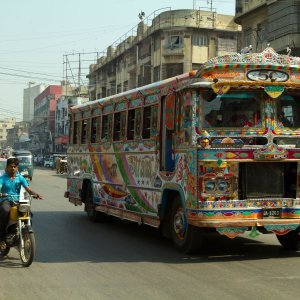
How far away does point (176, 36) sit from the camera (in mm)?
47406

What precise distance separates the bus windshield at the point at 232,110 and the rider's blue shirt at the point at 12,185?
302 centimetres

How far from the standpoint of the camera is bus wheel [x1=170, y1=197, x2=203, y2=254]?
8898 mm

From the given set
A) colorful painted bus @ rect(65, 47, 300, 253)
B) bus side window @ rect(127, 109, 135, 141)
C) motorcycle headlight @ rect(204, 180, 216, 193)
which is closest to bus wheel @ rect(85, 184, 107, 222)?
bus side window @ rect(127, 109, 135, 141)

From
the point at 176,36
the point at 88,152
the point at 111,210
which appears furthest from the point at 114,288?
the point at 176,36

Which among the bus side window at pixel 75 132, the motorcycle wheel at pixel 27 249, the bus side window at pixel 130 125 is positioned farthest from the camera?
the bus side window at pixel 75 132

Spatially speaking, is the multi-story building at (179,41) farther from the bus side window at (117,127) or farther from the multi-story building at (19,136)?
the multi-story building at (19,136)

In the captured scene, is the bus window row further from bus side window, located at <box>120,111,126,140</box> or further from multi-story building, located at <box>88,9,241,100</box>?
multi-story building, located at <box>88,9,241,100</box>

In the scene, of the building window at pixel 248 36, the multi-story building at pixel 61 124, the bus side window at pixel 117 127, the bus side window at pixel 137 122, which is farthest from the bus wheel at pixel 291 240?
the multi-story building at pixel 61 124

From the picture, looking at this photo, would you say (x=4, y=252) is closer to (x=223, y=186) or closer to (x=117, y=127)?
(x=223, y=186)

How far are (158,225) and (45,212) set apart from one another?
24.5ft

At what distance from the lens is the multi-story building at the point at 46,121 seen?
114m

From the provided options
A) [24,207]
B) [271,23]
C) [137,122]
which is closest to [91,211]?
[137,122]

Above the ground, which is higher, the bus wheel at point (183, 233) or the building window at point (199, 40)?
the building window at point (199, 40)

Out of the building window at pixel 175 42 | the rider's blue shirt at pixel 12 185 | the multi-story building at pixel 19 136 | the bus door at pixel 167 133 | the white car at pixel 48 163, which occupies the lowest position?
the white car at pixel 48 163
